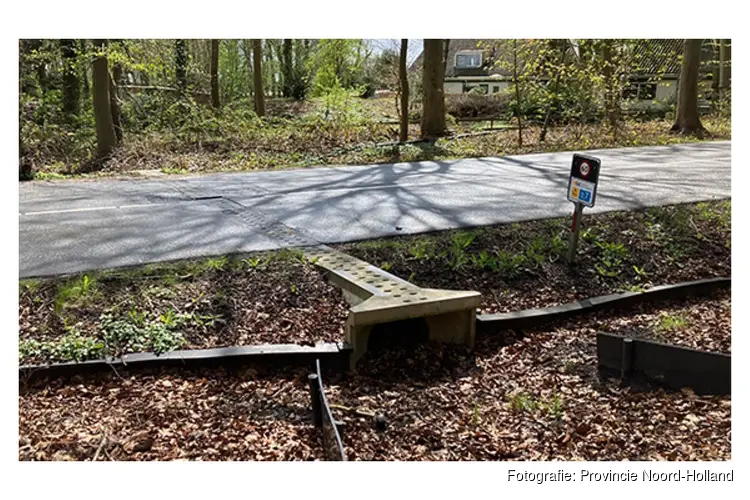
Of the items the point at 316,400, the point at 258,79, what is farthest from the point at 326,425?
the point at 258,79

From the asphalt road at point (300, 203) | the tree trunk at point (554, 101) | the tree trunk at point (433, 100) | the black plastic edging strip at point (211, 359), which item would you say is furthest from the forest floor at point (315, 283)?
the tree trunk at point (433, 100)

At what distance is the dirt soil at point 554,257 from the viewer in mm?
5609

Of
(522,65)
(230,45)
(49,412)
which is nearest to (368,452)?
(49,412)

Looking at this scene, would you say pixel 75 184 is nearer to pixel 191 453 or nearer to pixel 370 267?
pixel 370 267

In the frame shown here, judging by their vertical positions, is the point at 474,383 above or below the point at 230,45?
below

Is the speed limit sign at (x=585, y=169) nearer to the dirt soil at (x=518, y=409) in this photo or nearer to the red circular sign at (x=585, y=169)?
the red circular sign at (x=585, y=169)

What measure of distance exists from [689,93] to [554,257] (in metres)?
17.0

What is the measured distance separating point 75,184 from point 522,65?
1270 cm

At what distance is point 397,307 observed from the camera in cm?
442

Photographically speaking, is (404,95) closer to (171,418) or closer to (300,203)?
(300,203)

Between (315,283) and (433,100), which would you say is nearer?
(315,283)

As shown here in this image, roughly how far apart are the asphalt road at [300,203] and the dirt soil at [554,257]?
59cm

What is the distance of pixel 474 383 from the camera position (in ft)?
13.8

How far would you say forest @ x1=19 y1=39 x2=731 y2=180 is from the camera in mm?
13820
